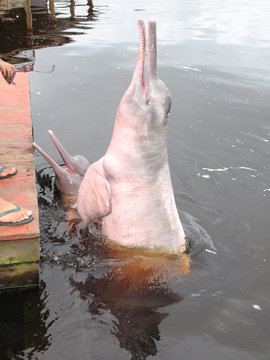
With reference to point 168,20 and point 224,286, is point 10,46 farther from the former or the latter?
point 224,286

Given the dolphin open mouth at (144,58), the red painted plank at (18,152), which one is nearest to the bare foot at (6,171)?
the red painted plank at (18,152)

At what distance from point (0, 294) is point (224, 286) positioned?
219 cm

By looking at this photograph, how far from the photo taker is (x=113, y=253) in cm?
502

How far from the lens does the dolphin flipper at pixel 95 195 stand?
4859mm

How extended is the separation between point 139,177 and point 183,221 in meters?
1.52

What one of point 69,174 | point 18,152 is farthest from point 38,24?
point 18,152

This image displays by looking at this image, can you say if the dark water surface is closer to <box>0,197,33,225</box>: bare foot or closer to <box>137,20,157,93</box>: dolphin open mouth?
<box>0,197,33,225</box>: bare foot

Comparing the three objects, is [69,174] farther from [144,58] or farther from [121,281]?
[144,58]

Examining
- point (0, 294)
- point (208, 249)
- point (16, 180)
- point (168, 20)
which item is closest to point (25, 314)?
point (0, 294)

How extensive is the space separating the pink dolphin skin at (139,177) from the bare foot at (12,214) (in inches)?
30.9

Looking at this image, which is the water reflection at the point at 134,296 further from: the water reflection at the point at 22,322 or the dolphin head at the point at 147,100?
the dolphin head at the point at 147,100

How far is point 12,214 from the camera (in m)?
4.34

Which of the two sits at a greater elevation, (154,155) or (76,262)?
(154,155)

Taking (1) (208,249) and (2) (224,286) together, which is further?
(1) (208,249)
